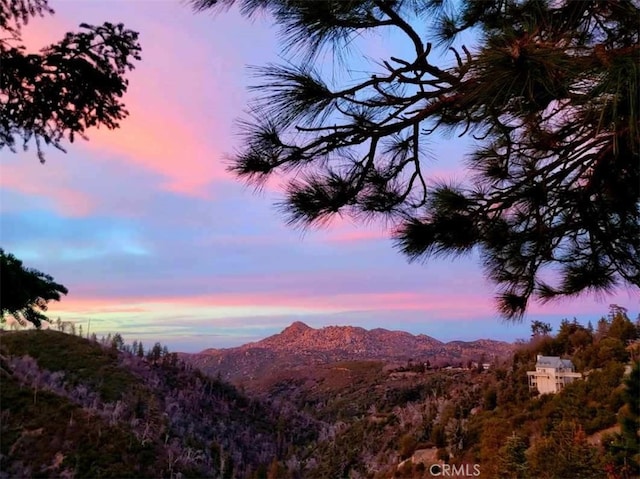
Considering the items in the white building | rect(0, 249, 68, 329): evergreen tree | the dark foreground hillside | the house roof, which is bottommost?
the dark foreground hillside

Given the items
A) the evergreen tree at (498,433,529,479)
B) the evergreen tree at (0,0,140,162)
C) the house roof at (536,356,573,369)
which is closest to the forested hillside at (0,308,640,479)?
the evergreen tree at (498,433,529,479)

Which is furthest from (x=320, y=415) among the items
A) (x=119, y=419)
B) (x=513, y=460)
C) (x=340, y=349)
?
(x=513, y=460)

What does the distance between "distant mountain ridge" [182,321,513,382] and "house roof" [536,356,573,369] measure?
244cm

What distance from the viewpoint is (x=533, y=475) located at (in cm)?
334

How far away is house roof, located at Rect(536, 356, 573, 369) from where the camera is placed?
491 cm

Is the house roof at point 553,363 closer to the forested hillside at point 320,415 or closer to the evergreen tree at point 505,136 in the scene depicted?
the forested hillside at point 320,415

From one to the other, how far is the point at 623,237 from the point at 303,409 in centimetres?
836

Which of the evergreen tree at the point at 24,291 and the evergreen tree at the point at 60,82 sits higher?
the evergreen tree at the point at 60,82

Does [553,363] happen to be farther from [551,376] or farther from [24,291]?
[24,291]

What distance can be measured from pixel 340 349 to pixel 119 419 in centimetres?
354

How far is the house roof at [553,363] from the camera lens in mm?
4910

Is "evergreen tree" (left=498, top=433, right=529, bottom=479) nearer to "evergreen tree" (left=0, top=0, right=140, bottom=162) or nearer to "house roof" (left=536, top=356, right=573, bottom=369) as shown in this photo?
"house roof" (left=536, top=356, right=573, bottom=369)

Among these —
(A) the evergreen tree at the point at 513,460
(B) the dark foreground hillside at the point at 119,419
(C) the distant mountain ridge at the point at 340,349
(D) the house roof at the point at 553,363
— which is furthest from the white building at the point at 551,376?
(B) the dark foreground hillside at the point at 119,419

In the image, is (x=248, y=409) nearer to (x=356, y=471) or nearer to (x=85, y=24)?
(x=356, y=471)
